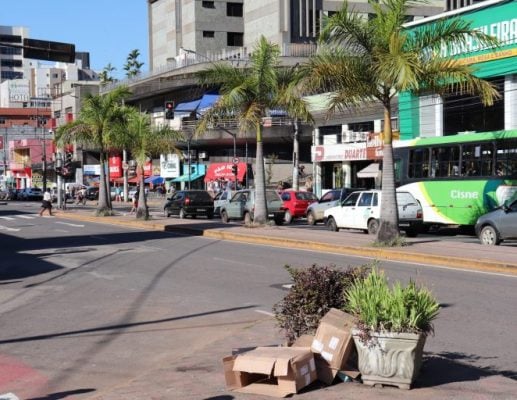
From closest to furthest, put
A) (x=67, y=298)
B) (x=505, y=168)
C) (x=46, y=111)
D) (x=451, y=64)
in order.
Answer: (x=67, y=298)
(x=451, y=64)
(x=505, y=168)
(x=46, y=111)

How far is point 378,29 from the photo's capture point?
18.7m

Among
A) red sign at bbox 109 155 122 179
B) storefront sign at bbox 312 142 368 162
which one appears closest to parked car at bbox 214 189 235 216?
storefront sign at bbox 312 142 368 162

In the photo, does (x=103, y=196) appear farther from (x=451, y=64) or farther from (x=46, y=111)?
(x=46, y=111)

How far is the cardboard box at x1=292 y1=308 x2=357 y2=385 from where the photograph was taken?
6062 mm

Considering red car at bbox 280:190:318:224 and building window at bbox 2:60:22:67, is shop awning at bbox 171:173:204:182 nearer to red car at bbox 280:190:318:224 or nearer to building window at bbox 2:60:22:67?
red car at bbox 280:190:318:224

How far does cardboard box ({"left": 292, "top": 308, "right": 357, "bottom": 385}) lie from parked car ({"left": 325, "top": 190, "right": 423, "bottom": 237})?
58.6 feet

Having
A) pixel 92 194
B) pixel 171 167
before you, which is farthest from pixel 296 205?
pixel 92 194

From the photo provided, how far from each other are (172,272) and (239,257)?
3.24 metres

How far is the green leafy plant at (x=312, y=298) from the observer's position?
22.1ft

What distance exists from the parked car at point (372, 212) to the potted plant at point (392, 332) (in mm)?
17924

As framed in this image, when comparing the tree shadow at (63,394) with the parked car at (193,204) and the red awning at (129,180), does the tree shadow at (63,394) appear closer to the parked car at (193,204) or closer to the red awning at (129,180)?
the parked car at (193,204)

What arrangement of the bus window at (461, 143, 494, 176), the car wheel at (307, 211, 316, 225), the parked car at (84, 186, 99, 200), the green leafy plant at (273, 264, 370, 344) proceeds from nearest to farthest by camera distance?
the green leafy plant at (273, 264, 370, 344) < the bus window at (461, 143, 494, 176) < the car wheel at (307, 211, 316, 225) < the parked car at (84, 186, 99, 200)

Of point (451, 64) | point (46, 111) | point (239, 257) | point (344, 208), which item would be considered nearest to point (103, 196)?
point (344, 208)

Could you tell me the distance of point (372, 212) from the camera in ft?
81.6
